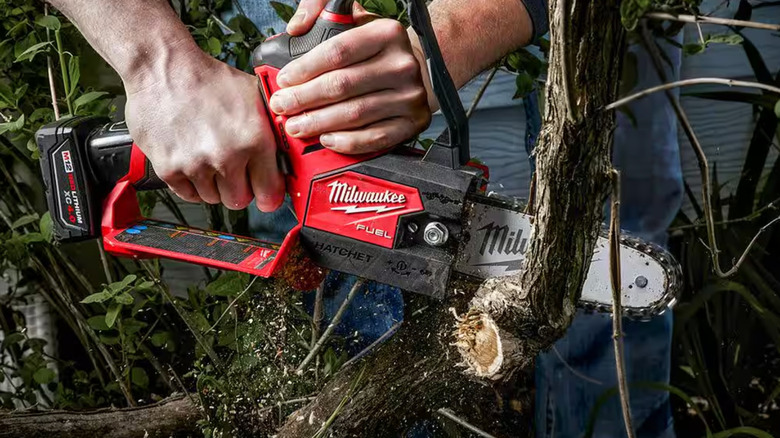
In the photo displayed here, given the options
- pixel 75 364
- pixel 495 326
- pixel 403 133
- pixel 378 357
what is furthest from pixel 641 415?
pixel 75 364

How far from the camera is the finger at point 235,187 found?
1188 millimetres

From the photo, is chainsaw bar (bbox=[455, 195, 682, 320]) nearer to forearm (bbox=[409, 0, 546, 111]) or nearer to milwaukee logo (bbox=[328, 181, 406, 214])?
milwaukee logo (bbox=[328, 181, 406, 214])

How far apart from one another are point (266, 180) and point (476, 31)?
1.46 feet

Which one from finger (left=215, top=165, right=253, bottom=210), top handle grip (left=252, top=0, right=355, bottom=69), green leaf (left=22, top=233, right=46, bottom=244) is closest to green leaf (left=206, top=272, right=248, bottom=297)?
finger (left=215, top=165, right=253, bottom=210)

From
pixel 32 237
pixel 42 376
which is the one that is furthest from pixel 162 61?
pixel 42 376

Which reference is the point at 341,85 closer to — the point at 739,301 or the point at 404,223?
the point at 404,223

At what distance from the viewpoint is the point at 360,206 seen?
3.59 feet

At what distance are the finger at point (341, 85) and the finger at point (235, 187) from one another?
138 mm

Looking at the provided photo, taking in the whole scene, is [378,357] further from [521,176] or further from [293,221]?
[521,176]

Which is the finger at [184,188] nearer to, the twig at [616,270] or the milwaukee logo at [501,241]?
the milwaukee logo at [501,241]

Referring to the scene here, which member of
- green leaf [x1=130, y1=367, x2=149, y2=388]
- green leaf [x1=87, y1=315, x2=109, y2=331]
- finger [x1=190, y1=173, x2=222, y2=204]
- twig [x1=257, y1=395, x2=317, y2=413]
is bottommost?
green leaf [x1=130, y1=367, x2=149, y2=388]

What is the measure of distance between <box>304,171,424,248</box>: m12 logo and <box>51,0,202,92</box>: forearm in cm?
32

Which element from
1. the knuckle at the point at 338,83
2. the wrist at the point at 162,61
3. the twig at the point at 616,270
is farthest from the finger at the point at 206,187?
the twig at the point at 616,270

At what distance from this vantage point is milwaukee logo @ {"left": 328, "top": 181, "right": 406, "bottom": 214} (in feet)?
3.49
